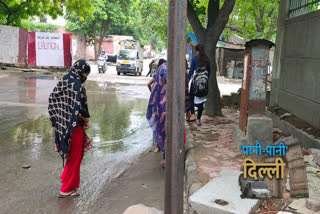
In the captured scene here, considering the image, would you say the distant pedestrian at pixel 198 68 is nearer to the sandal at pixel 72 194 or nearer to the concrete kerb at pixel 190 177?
the concrete kerb at pixel 190 177

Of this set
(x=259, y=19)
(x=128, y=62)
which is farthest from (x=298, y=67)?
(x=128, y=62)

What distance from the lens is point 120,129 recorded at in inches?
299

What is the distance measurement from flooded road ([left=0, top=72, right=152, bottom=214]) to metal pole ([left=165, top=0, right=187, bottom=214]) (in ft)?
5.66

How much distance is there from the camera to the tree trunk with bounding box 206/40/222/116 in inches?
313

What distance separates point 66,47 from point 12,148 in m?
16.2

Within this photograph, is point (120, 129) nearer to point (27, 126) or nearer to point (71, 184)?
point (27, 126)

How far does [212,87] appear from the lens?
8.03m

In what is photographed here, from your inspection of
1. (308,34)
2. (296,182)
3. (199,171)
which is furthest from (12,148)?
(308,34)

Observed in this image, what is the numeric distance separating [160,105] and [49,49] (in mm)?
17794

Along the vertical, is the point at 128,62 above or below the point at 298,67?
above

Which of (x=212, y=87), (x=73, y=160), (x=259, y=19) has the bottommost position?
(x=73, y=160)

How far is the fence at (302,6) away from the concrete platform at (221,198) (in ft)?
12.9

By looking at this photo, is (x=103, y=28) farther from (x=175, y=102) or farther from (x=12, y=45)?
(x=175, y=102)

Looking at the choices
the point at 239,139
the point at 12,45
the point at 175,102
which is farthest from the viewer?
the point at 12,45
